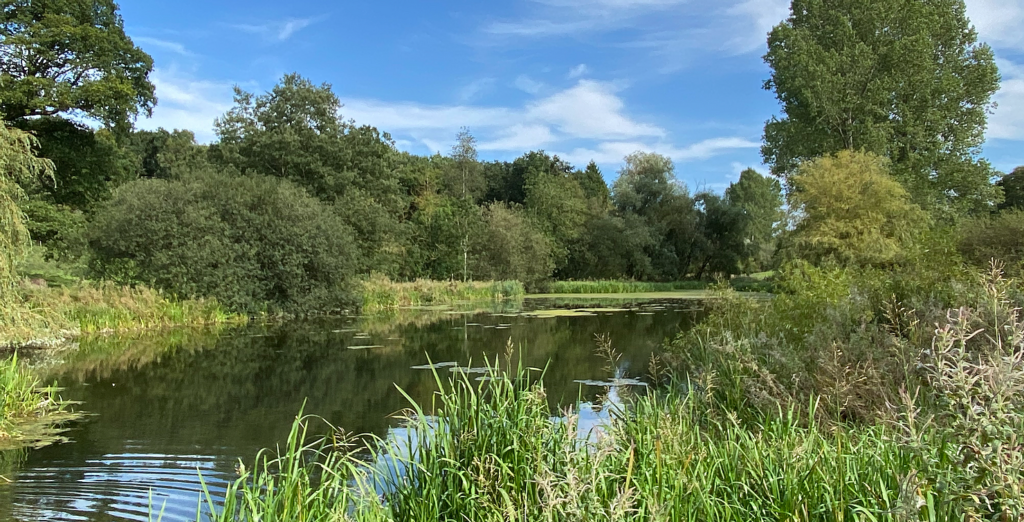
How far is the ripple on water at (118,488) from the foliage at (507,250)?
3269cm

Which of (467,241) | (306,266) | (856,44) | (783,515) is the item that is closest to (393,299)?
(306,266)

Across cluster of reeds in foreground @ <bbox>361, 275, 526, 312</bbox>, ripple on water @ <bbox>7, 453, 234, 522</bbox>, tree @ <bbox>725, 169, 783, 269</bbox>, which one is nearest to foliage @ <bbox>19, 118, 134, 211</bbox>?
cluster of reeds in foreground @ <bbox>361, 275, 526, 312</bbox>

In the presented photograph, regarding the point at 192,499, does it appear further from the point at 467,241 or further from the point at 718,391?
the point at 467,241

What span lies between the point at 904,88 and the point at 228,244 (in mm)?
26015

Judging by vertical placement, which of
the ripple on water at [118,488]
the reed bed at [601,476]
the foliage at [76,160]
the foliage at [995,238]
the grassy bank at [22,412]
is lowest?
the ripple on water at [118,488]

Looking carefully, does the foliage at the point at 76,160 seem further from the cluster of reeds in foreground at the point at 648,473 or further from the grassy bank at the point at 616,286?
the cluster of reeds in foreground at the point at 648,473

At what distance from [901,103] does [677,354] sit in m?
23.6

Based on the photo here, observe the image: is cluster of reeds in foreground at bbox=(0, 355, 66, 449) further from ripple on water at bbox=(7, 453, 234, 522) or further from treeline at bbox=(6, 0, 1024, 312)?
treeline at bbox=(6, 0, 1024, 312)

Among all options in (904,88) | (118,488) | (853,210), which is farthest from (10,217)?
(904,88)

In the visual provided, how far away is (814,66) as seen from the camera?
2708 centimetres

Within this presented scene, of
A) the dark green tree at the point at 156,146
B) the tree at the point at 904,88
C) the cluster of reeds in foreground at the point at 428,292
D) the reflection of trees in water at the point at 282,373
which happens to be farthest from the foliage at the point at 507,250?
the dark green tree at the point at 156,146

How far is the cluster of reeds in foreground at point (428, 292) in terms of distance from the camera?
27.9 m

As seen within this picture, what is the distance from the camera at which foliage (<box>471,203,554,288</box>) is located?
127 feet

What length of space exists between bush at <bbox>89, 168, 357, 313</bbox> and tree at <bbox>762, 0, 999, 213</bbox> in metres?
19.8
